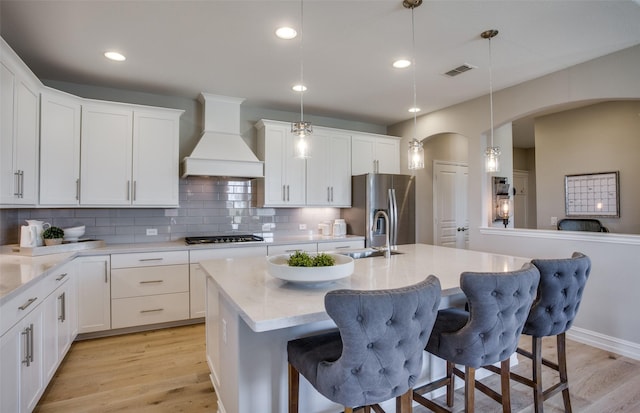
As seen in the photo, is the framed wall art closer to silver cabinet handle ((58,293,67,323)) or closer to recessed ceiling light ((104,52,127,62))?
recessed ceiling light ((104,52,127,62))

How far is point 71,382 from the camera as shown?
2.47 metres

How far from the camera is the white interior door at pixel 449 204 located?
5.66m

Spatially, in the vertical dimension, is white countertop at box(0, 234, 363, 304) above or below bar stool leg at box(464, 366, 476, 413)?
above

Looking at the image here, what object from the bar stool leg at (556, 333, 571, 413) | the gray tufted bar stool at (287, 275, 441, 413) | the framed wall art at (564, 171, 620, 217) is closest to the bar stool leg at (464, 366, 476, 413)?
the gray tufted bar stool at (287, 275, 441, 413)

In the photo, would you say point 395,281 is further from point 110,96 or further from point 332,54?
point 110,96

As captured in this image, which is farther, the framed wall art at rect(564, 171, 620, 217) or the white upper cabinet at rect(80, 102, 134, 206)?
the framed wall art at rect(564, 171, 620, 217)

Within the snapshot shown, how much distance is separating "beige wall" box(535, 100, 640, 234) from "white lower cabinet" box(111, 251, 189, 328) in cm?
539

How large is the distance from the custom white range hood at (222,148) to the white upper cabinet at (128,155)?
0.89 ft

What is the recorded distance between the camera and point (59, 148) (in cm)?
314

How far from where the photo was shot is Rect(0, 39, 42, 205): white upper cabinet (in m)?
2.35

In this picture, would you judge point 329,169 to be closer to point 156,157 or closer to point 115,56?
point 156,157

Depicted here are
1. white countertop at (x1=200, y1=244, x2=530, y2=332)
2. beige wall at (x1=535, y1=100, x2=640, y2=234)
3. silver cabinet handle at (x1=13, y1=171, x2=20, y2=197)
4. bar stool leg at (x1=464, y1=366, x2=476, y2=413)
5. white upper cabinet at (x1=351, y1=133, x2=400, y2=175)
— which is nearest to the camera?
white countertop at (x1=200, y1=244, x2=530, y2=332)

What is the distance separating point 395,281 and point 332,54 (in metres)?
2.09

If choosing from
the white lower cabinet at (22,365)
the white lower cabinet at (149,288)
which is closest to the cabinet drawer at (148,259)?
the white lower cabinet at (149,288)
